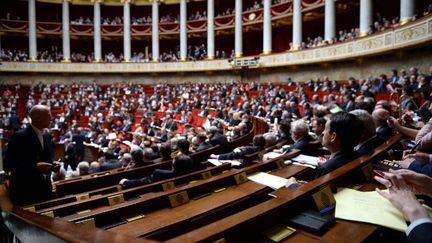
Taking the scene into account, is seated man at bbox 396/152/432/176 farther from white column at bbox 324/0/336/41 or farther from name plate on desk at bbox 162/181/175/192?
white column at bbox 324/0/336/41

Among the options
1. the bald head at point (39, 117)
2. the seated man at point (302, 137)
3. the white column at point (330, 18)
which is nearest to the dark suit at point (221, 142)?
the seated man at point (302, 137)

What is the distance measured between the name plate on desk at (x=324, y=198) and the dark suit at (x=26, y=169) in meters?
A: 2.79

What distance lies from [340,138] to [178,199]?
1.44 meters

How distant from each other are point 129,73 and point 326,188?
26.9 metres

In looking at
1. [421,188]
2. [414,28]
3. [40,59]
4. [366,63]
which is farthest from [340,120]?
[40,59]

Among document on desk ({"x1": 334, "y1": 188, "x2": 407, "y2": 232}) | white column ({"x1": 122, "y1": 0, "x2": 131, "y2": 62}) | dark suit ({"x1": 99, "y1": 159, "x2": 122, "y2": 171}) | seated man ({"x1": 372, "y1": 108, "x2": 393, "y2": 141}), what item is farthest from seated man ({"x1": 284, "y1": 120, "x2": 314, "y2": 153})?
white column ({"x1": 122, "y1": 0, "x2": 131, "y2": 62})

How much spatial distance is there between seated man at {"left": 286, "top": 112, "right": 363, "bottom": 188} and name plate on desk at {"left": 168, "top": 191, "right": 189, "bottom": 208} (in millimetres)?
907

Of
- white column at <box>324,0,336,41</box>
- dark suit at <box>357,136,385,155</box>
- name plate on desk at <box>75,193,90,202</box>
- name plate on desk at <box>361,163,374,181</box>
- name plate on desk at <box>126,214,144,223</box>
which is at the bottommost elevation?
name plate on desk at <box>75,193,90,202</box>

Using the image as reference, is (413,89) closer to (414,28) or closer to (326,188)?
(414,28)

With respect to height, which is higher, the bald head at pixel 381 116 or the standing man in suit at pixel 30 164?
the bald head at pixel 381 116

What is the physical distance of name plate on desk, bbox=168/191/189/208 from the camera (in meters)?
2.60

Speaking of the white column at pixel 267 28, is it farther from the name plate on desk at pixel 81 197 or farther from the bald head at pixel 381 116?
the name plate on desk at pixel 81 197

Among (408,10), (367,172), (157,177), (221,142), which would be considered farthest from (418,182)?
(408,10)

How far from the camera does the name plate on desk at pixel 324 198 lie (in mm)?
1824
